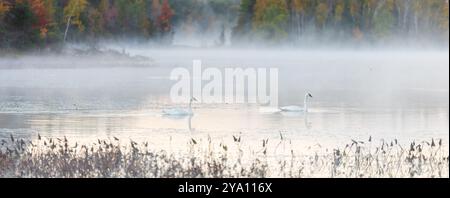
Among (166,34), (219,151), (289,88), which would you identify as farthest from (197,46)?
(219,151)

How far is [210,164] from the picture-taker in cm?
1172

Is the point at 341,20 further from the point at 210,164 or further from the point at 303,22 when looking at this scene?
the point at 210,164

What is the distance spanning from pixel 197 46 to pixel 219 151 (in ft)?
244

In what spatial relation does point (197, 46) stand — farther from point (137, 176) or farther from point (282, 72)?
point (137, 176)

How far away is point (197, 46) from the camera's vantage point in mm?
87688
